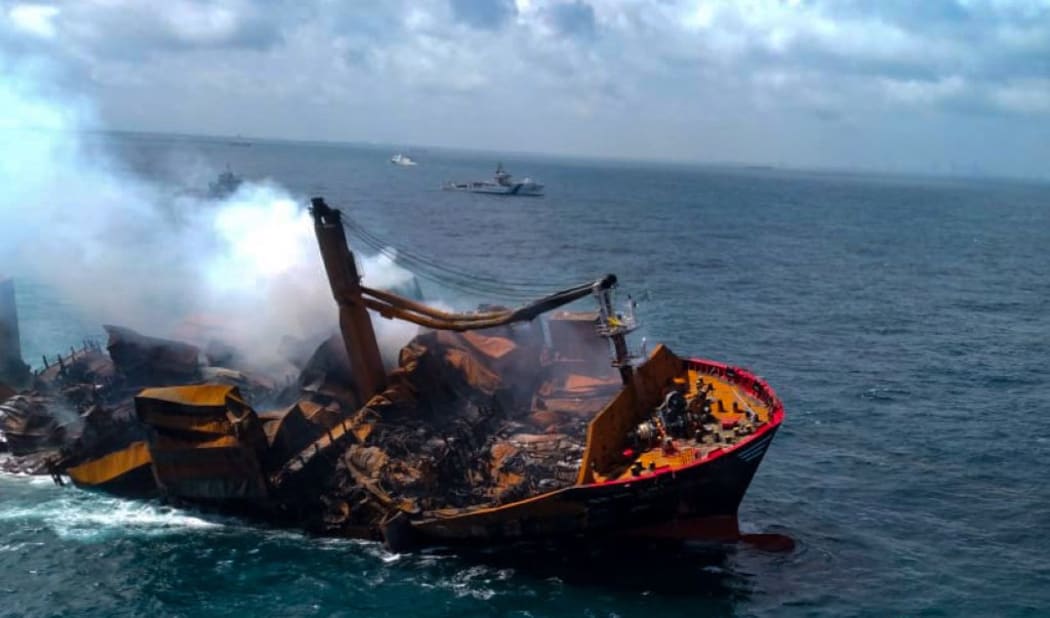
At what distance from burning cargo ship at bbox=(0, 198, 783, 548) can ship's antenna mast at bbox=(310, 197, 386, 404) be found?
104mm

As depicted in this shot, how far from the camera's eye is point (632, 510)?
36.1m

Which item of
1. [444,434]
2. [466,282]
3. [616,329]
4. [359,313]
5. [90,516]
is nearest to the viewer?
[616,329]

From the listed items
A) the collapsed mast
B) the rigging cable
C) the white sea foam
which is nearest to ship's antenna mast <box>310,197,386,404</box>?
the collapsed mast

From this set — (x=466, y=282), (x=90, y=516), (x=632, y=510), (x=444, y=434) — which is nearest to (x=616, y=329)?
(x=632, y=510)

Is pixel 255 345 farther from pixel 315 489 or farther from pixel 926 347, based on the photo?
pixel 926 347

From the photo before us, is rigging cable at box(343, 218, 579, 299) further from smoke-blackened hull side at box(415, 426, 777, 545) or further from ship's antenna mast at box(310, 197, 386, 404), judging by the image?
smoke-blackened hull side at box(415, 426, 777, 545)

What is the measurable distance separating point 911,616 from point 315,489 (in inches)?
1028

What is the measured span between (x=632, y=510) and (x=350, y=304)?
1852 centimetres

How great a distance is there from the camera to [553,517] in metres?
35.8

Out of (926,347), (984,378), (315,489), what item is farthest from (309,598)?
(926,347)

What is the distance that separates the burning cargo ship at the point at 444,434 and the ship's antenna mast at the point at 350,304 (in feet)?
0.34

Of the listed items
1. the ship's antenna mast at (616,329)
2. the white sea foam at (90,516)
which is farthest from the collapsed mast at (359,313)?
the white sea foam at (90,516)

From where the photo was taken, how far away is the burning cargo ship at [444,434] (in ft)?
120

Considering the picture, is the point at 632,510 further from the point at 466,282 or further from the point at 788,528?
the point at 466,282
